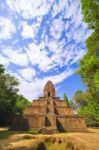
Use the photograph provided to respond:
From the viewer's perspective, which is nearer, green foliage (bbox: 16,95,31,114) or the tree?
the tree

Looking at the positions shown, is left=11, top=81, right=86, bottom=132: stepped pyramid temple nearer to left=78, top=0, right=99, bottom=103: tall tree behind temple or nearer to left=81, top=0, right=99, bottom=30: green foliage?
left=78, top=0, right=99, bottom=103: tall tree behind temple

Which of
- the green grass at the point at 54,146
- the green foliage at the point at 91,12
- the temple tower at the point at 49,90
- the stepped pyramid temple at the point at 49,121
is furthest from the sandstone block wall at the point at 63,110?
the green foliage at the point at 91,12

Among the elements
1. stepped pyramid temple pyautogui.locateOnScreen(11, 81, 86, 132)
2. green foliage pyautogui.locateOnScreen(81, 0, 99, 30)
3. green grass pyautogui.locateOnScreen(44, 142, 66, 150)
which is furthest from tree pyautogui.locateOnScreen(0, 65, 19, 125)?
green foliage pyautogui.locateOnScreen(81, 0, 99, 30)

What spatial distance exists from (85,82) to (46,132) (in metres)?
20.4

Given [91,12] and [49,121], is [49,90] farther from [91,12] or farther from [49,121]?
[91,12]

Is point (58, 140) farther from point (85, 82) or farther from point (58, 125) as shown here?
point (58, 125)

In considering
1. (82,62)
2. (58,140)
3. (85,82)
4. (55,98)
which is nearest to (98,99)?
(85,82)

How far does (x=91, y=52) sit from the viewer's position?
17.9m

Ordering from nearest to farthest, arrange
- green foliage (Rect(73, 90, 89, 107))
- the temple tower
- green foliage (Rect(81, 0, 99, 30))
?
green foliage (Rect(81, 0, 99, 30))
the temple tower
green foliage (Rect(73, 90, 89, 107))

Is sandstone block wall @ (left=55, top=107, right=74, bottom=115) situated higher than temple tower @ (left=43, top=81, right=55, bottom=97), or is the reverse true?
temple tower @ (left=43, top=81, right=55, bottom=97)

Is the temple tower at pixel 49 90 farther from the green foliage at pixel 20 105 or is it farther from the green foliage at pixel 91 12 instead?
the green foliage at pixel 91 12

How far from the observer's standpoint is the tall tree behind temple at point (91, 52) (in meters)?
15.3

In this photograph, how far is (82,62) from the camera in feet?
63.4

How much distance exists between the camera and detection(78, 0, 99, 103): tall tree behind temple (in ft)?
50.1
